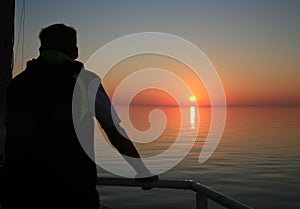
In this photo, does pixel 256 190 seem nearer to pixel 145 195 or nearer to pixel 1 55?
pixel 145 195

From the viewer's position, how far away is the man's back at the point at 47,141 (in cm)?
217

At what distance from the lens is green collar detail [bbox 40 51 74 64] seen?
88.4 inches

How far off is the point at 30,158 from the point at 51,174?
6.3 inches

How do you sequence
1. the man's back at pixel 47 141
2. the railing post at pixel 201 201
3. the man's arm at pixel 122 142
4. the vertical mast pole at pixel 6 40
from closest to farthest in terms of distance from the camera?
the man's back at pixel 47 141 < the man's arm at pixel 122 142 < the railing post at pixel 201 201 < the vertical mast pole at pixel 6 40

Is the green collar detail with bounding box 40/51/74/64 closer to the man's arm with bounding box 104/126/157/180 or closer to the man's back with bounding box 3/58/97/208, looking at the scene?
the man's back with bounding box 3/58/97/208

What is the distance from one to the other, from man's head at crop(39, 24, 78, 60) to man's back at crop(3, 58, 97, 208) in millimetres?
162

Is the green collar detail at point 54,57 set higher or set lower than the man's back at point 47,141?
higher

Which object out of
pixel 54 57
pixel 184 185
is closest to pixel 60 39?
pixel 54 57

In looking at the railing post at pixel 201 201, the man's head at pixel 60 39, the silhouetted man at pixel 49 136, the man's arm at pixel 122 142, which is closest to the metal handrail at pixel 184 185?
the railing post at pixel 201 201

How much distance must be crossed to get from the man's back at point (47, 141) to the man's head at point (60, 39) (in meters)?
0.16

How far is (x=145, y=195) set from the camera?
17.5 meters

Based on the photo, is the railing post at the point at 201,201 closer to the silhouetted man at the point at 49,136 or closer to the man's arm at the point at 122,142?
the man's arm at the point at 122,142

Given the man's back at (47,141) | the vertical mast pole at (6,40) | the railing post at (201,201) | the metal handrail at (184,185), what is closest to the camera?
the man's back at (47,141)

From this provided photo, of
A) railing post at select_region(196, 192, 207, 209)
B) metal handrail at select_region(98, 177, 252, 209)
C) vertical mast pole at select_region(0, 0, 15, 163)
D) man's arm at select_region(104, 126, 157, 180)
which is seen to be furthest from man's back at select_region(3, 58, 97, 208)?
vertical mast pole at select_region(0, 0, 15, 163)
